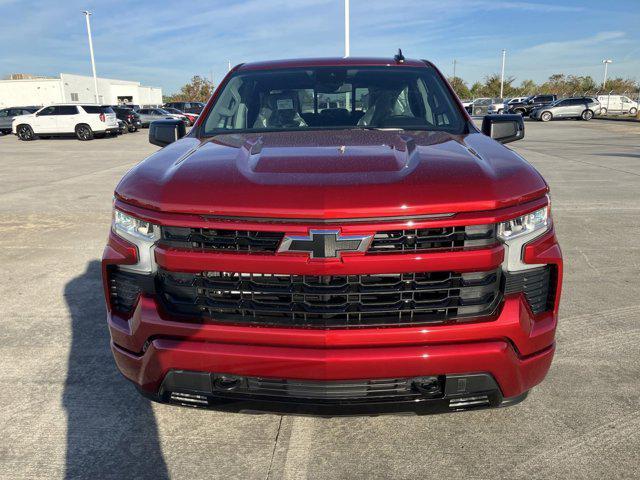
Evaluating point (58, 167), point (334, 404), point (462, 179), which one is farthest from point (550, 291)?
point (58, 167)

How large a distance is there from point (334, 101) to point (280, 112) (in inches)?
14.9

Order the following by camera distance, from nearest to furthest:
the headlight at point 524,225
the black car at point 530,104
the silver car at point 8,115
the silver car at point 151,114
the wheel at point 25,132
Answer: the headlight at point 524,225 → the wheel at point 25,132 → the silver car at point 8,115 → the silver car at point 151,114 → the black car at point 530,104

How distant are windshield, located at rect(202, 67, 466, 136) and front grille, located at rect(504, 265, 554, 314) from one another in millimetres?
1297

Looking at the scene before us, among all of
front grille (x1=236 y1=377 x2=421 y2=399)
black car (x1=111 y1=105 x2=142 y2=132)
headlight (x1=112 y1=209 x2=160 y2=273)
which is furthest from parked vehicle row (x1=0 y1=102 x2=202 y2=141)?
front grille (x1=236 y1=377 x2=421 y2=399)

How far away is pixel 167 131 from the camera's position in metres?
3.54

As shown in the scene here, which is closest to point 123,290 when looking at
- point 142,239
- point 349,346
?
point 142,239

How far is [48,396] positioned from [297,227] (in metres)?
2.03

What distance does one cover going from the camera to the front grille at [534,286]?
2072mm

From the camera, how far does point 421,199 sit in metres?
1.92

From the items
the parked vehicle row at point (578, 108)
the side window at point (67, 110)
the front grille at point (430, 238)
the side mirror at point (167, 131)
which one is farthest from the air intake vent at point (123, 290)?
the parked vehicle row at point (578, 108)

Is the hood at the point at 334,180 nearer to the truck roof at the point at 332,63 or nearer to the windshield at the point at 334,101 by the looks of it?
the windshield at the point at 334,101

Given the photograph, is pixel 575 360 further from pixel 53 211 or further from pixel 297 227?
pixel 53 211

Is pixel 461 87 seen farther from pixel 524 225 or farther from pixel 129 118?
pixel 524 225

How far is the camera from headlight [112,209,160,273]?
2.12 m
